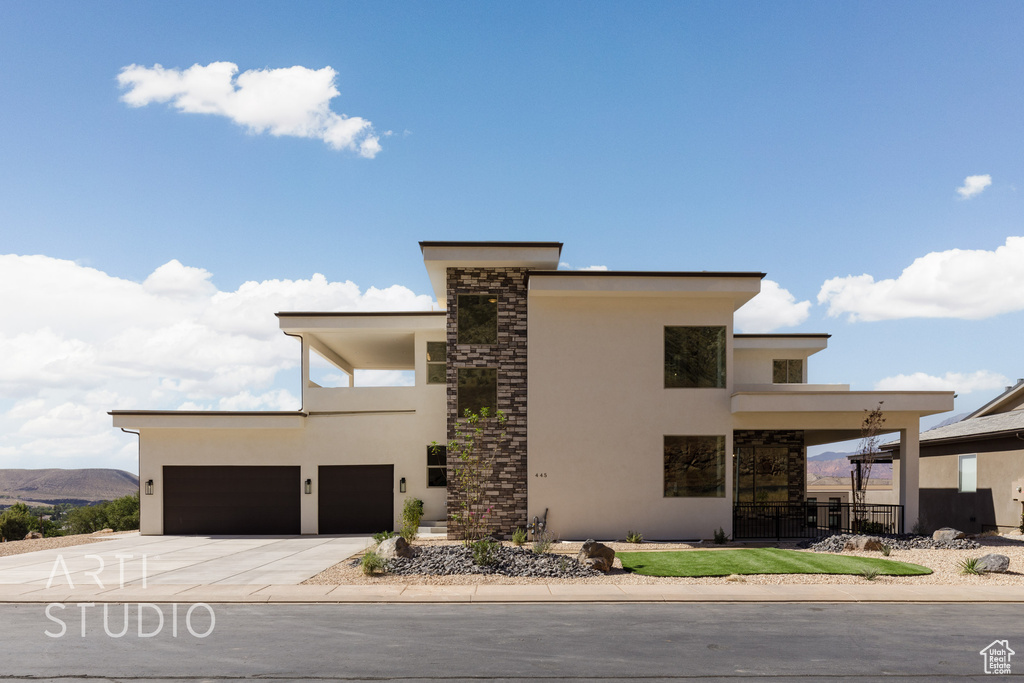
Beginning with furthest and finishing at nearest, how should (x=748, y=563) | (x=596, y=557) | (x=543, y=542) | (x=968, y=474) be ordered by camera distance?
(x=968, y=474) → (x=543, y=542) → (x=748, y=563) → (x=596, y=557)

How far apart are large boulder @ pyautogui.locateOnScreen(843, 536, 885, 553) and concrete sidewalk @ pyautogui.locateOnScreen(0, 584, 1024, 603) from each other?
4.37m

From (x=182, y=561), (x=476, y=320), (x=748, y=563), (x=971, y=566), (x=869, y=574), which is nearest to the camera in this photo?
(x=869, y=574)

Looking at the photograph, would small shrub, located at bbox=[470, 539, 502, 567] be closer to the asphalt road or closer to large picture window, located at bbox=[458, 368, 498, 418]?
the asphalt road

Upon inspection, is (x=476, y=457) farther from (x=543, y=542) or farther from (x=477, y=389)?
(x=543, y=542)

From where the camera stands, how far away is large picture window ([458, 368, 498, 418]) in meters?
21.5

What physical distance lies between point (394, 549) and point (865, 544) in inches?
470

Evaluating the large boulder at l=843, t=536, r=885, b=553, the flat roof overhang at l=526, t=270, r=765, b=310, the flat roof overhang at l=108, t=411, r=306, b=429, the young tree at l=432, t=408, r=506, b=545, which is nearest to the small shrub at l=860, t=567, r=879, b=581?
the large boulder at l=843, t=536, r=885, b=553

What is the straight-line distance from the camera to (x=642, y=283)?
2064 centimetres

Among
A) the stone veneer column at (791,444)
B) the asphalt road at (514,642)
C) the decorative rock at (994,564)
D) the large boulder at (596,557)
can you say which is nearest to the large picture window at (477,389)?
the large boulder at (596,557)

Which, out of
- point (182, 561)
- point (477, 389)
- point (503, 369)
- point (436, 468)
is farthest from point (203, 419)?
point (503, 369)

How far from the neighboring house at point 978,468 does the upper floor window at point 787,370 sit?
4.86m

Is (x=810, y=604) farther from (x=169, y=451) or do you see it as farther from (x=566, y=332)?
(x=169, y=451)

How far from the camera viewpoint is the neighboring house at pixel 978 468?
25609mm

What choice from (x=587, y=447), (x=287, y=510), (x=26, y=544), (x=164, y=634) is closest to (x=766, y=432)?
(x=587, y=447)
